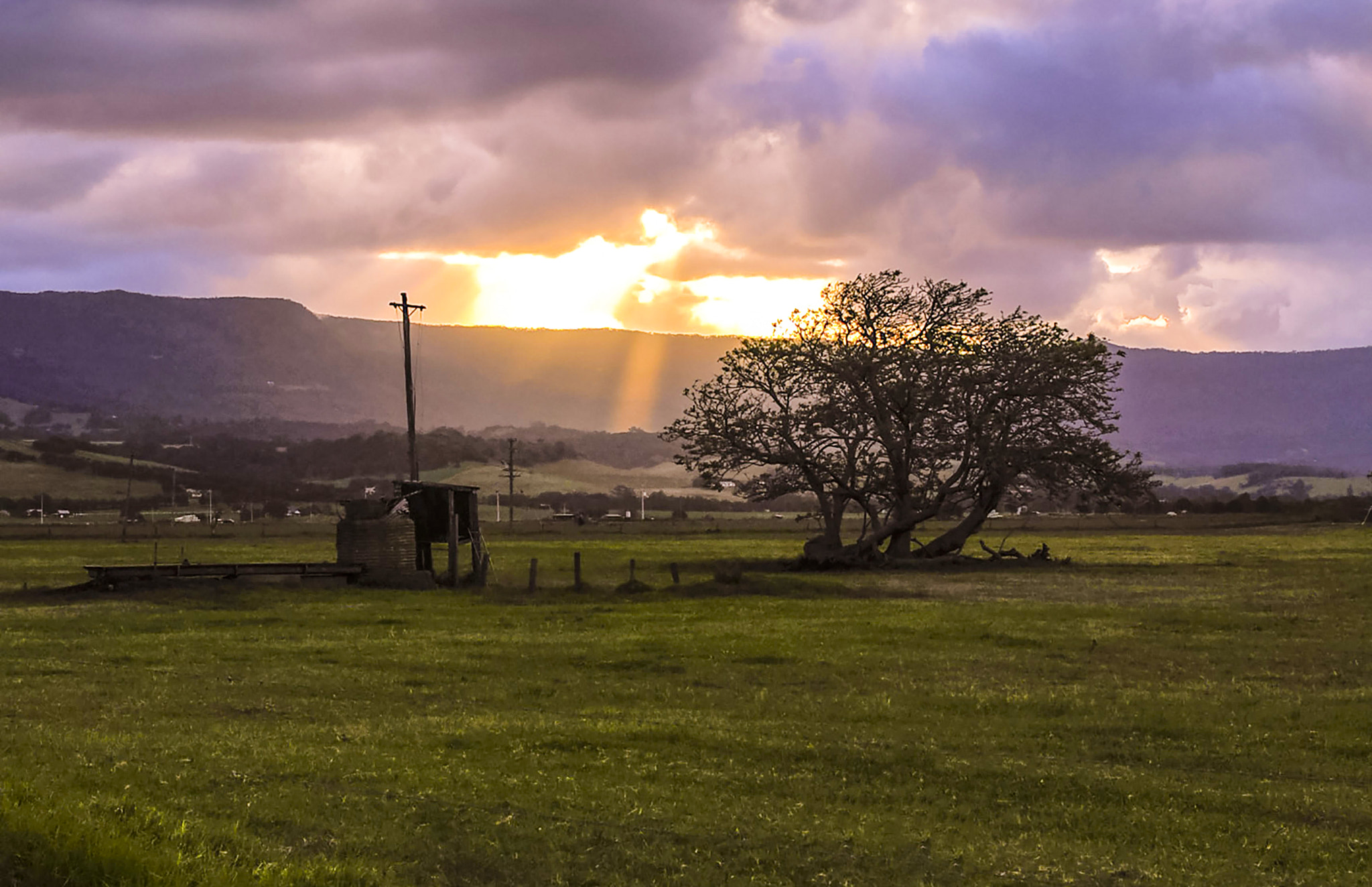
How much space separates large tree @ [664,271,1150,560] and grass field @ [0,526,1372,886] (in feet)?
90.8

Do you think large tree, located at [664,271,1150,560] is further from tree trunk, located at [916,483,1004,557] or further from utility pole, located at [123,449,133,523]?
utility pole, located at [123,449,133,523]

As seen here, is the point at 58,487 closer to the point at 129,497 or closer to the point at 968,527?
the point at 129,497

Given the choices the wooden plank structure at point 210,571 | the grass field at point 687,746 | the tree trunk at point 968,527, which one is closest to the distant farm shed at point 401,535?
the wooden plank structure at point 210,571

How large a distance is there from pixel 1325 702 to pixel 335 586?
3690 cm

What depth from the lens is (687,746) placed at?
61.1 ft

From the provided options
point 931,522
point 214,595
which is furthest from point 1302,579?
point 931,522

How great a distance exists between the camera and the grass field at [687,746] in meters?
12.7

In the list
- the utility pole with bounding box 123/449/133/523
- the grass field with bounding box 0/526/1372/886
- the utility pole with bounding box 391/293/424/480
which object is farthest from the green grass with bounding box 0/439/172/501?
the grass field with bounding box 0/526/1372/886

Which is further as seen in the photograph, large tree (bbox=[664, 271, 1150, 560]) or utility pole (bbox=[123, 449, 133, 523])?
utility pole (bbox=[123, 449, 133, 523])

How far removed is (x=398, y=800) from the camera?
→ 14766mm

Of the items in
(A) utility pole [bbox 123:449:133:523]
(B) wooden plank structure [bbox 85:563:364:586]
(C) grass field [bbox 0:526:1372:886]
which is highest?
(A) utility pole [bbox 123:449:133:523]

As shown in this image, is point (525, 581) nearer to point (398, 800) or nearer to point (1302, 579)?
point (1302, 579)

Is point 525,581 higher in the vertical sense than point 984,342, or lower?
lower

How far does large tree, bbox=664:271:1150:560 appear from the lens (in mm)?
68625
